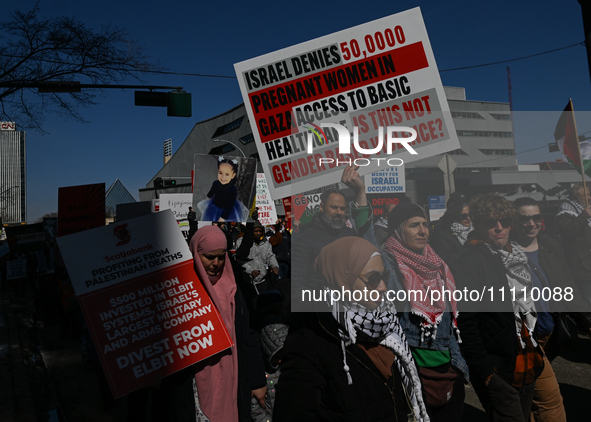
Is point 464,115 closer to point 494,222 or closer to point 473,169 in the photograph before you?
point 473,169

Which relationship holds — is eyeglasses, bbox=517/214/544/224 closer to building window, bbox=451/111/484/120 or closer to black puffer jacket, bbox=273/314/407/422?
building window, bbox=451/111/484/120

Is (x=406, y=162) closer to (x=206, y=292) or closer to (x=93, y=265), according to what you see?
(x=206, y=292)

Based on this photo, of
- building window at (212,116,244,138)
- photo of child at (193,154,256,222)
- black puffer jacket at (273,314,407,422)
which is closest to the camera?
black puffer jacket at (273,314,407,422)

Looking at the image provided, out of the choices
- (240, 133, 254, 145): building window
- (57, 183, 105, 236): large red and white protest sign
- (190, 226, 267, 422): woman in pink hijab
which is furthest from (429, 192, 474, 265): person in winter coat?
(240, 133, 254, 145): building window

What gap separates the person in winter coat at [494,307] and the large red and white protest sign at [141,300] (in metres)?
1.51

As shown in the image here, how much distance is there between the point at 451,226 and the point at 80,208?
15.5 ft

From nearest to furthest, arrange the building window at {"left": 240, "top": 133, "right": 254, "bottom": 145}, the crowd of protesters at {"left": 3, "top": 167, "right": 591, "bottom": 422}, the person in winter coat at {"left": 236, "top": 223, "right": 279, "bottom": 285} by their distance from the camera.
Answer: the crowd of protesters at {"left": 3, "top": 167, "right": 591, "bottom": 422}
the person in winter coat at {"left": 236, "top": 223, "right": 279, "bottom": 285}
the building window at {"left": 240, "top": 133, "right": 254, "bottom": 145}

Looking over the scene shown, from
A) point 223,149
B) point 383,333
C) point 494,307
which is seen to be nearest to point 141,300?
point 383,333

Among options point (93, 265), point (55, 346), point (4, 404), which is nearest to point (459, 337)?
point (93, 265)

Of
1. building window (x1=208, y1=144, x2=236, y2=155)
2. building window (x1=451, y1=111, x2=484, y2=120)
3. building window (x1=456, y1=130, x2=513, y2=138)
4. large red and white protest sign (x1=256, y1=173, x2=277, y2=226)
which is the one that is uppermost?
building window (x1=208, y1=144, x2=236, y2=155)

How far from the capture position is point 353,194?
2.49 metres

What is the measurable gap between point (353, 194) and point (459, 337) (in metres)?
1.11

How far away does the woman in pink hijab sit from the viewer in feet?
8.70

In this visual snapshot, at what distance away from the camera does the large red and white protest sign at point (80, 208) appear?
560cm
